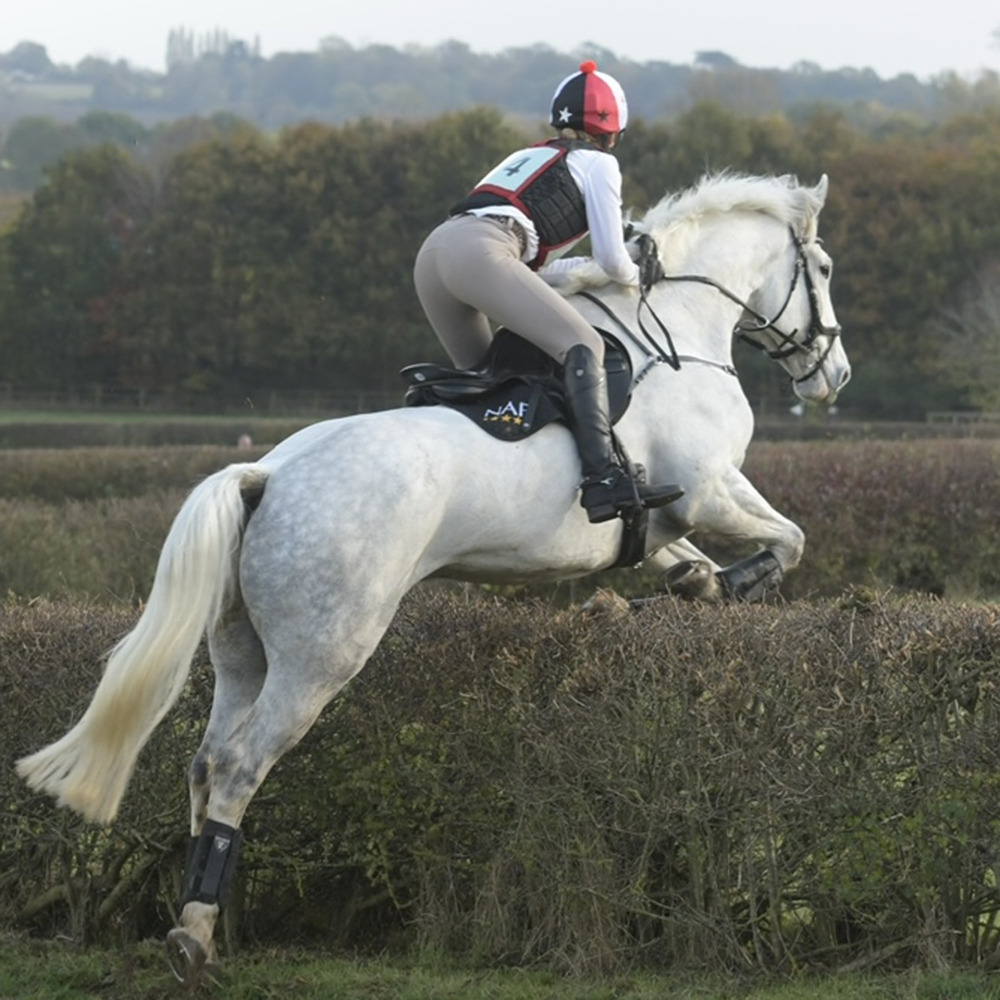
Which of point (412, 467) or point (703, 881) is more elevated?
point (412, 467)

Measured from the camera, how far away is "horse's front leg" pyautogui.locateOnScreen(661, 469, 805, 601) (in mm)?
6184

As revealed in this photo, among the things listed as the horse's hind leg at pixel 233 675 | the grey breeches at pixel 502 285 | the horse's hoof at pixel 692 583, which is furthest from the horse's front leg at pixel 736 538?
the horse's hind leg at pixel 233 675

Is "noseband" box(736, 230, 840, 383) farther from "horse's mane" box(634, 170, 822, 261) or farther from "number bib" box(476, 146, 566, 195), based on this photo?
"number bib" box(476, 146, 566, 195)

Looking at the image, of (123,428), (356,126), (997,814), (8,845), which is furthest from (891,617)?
(356,126)

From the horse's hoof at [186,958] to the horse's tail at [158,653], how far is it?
0.46 metres

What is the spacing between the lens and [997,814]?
506 cm

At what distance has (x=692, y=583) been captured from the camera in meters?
6.32

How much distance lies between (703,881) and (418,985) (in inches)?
37.2

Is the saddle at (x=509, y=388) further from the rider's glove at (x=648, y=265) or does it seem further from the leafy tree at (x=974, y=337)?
the leafy tree at (x=974, y=337)

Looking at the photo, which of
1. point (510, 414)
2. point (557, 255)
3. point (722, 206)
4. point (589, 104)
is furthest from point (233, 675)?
→ point (722, 206)

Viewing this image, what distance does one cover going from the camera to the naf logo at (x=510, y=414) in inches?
220

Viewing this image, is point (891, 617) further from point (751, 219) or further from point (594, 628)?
point (751, 219)

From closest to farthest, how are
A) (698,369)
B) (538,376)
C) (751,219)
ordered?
(538,376)
(698,369)
(751,219)

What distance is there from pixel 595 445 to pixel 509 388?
347 millimetres
